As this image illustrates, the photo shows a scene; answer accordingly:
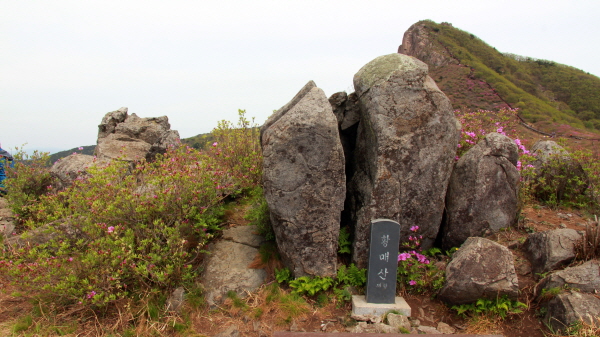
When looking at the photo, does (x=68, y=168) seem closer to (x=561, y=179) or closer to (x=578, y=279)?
(x=578, y=279)

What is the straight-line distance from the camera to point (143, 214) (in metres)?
5.30

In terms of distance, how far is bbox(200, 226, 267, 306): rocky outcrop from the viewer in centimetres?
523

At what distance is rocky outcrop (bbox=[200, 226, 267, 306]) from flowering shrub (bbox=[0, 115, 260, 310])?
270mm

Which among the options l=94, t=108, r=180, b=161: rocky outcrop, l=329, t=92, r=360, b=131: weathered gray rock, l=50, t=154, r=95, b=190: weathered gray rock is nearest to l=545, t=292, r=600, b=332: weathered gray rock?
l=329, t=92, r=360, b=131: weathered gray rock

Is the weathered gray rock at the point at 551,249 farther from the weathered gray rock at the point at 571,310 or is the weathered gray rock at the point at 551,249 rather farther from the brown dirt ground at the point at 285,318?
the weathered gray rock at the point at 571,310

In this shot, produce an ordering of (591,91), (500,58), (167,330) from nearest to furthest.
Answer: (167,330)
(591,91)
(500,58)

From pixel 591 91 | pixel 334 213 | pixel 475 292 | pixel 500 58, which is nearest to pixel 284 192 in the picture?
pixel 334 213

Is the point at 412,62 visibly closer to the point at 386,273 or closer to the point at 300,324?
the point at 386,273

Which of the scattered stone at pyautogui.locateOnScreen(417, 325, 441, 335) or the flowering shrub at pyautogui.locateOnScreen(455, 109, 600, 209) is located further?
the flowering shrub at pyautogui.locateOnScreen(455, 109, 600, 209)

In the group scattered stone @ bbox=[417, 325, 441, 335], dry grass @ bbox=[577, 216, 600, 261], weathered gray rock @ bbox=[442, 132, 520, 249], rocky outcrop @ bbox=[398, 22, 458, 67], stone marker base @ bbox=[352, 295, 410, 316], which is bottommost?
scattered stone @ bbox=[417, 325, 441, 335]

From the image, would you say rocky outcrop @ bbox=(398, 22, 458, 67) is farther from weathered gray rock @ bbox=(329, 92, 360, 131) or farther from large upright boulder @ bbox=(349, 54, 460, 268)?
large upright boulder @ bbox=(349, 54, 460, 268)

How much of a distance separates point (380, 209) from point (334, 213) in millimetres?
772

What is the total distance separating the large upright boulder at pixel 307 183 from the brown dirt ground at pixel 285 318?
670mm

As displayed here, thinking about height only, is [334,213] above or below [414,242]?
above
